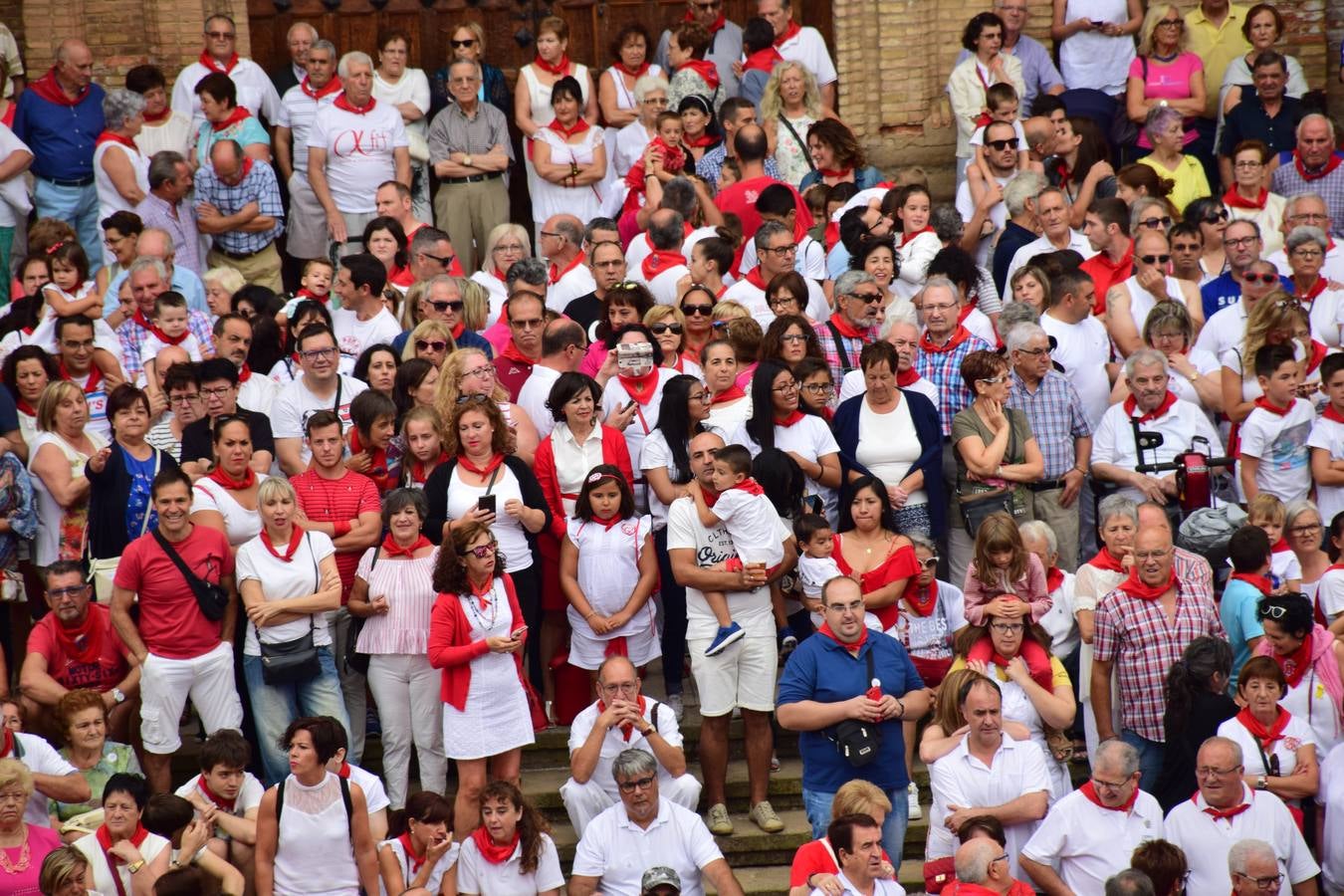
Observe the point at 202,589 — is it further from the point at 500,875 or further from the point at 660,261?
the point at 660,261

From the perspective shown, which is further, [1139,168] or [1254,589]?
[1139,168]

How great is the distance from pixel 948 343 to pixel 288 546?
4.24 m

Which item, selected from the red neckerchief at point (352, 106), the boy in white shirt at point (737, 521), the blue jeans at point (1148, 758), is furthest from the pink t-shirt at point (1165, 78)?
the blue jeans at point (1148, 758)

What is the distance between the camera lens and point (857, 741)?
1036 cm

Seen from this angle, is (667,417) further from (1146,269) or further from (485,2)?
(485,2)

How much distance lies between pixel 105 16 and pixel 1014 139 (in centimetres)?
727

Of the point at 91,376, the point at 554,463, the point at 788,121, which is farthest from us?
the point at 788,121

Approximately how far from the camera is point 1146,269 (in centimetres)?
1371

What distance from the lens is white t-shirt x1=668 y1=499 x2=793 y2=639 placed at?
11.3 metres

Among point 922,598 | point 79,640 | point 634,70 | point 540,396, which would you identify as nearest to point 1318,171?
point 634,70

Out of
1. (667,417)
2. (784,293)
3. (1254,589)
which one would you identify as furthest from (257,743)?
(1254,589)

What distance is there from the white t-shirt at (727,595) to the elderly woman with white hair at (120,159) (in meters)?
→ 5.77

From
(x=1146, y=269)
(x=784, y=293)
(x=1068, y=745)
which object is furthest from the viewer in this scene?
(x=1146, y=269)

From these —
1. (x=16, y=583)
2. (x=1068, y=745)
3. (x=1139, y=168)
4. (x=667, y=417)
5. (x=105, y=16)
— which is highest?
(x=105, y=16)
